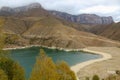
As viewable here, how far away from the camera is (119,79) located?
2105 inches

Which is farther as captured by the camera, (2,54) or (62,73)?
(62,73)

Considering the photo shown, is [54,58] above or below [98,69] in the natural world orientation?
below

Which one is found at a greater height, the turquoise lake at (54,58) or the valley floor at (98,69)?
the valley floor at (98,69)

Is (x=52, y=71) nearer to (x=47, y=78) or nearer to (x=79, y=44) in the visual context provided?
(x=47, y=78)

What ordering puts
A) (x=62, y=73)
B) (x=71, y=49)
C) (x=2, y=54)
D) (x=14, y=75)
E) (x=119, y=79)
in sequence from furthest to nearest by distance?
(x=71, y=49)
(x=119, y=79)
(x=62, y=73)
(x=14, y=75)
(x=2, y=54)

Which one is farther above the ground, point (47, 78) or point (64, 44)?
point (47, 78)

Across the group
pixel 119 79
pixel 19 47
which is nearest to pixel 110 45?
pixel 19 47

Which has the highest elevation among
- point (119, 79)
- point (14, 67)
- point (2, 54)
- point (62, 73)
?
point (2, 54)

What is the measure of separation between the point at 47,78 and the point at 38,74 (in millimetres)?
757

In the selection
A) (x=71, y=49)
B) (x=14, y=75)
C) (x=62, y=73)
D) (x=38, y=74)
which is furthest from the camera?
(x=71, y=49)

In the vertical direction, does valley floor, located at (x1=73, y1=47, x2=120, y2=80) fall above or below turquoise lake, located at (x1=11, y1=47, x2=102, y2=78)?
above

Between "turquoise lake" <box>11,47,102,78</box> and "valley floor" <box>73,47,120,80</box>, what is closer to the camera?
"valley floor" <box>73,47,120,80</box>

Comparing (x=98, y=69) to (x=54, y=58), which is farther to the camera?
(x=54, y=58)

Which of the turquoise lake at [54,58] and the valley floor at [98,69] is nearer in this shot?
the valley floor at [98,69]
